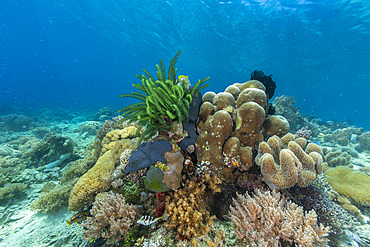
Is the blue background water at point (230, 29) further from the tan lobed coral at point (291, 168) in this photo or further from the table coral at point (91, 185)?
the table coral at point (91, 185)

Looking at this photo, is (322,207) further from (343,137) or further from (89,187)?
(343,137)

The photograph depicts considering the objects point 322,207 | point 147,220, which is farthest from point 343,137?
point 147,220

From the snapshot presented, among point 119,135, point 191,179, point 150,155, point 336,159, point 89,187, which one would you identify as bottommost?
point 89,187

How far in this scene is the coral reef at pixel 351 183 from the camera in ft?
14.7

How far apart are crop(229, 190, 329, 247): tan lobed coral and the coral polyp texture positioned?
1078mm

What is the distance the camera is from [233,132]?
4.05m

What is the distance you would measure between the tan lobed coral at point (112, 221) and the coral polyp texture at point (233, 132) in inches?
83.6

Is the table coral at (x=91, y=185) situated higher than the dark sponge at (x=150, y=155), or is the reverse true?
the dark sponge at (x=150, y=155)

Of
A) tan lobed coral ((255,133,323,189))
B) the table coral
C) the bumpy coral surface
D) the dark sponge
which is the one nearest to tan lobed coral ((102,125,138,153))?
the table coral

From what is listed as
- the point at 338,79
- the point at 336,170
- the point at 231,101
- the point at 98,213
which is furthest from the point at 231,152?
the point at 338,79

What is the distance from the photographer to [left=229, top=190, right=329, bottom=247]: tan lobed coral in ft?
7.24

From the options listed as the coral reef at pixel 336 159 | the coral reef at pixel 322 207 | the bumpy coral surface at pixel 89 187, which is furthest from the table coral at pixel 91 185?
the coral reef at pixel 336 159

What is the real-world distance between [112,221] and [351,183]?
25.0ft

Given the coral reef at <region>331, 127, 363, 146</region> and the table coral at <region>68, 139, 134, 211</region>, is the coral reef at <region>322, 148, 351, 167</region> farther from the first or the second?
the table coral at <region>68, 139, 134, 211</region>
